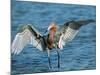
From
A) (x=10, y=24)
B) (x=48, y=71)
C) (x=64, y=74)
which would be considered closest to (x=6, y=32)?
(x=10, y=24)

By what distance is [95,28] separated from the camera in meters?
2.20

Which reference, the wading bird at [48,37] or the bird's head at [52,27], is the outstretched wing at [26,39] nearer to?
the wading bird at [48,37]

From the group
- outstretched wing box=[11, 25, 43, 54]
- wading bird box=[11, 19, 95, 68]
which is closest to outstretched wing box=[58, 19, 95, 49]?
wading bird box=[11, 19, 95, 68]

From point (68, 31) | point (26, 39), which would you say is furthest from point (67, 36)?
point (26, 39)

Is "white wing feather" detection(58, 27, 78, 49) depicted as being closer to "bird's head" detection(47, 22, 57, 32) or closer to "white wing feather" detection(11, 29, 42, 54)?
"bird's head" detection(47, 22, 57, 32)

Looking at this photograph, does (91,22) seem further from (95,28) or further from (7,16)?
(7,16)

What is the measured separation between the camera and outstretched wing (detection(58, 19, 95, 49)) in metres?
2.07

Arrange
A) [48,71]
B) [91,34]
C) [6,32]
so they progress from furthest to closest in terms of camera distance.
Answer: [91,34] → [48,71] → [6,32]

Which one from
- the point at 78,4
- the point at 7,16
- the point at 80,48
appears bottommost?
the point at 80,48

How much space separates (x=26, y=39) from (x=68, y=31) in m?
0.41

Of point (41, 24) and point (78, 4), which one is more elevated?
point (78, 4)

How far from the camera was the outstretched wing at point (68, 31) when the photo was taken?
6.78ft

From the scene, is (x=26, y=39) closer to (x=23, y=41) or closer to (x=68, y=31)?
(x=23, y=41)

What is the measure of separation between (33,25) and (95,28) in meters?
0.64
